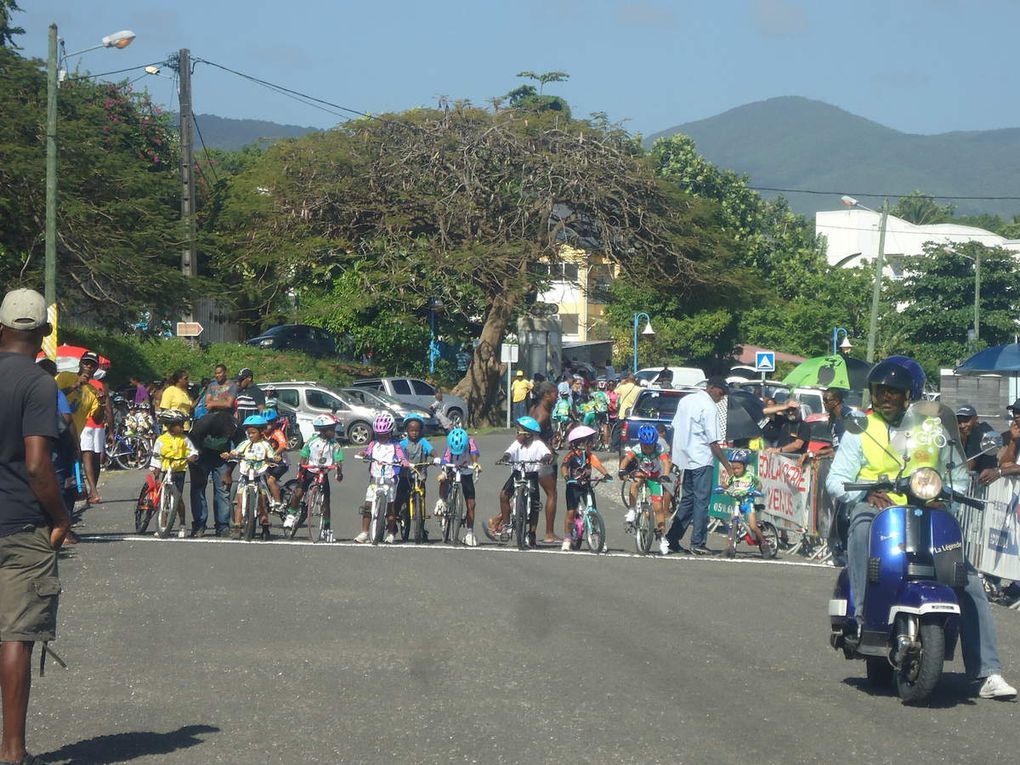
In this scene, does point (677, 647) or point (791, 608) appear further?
point (791, 608)

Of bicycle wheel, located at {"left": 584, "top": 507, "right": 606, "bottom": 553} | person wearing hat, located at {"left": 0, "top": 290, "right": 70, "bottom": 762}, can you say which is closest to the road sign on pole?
bicycle wheel, located at {"left": 584, "top": 507, "right": 606, "bottom": 553}

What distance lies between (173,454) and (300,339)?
34531 mm

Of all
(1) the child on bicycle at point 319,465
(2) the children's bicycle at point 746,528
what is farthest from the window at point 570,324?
(2) the children's bicycle at point 746,528

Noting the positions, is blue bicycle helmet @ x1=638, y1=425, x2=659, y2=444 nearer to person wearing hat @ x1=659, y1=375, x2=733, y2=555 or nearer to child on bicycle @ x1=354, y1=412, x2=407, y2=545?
person wearing hat @ x1=659, y1=375, x2=733, y2=555

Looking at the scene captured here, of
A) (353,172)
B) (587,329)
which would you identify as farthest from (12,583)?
Result: (587,329)

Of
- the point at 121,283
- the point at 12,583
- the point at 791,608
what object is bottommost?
the point at 791,608

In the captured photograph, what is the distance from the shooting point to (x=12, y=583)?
599cm

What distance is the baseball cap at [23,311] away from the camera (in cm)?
619

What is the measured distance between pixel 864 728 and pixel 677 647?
227 cm

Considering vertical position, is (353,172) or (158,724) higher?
(353,172)

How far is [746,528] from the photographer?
16141 mm

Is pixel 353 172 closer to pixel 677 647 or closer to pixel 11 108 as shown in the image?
pixel 11 108

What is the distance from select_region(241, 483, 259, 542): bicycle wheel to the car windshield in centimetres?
1426

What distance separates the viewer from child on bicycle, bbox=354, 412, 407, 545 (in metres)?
15.8
